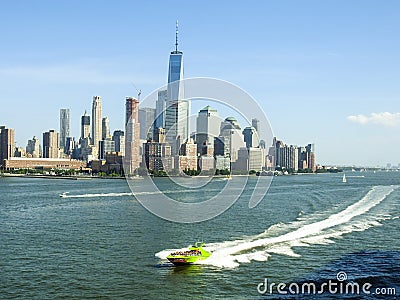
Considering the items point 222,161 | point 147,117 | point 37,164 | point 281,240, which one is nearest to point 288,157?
point 37,164

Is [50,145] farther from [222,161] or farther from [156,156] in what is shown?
[222,161]

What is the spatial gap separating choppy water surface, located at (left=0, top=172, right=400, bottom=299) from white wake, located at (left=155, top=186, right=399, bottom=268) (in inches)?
1.8

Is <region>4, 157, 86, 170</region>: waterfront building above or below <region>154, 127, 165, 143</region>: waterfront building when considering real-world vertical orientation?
below

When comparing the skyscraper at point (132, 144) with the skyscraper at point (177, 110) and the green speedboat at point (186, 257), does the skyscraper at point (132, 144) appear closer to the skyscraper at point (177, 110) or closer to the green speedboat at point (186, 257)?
the skyscraper at point (177, 110)

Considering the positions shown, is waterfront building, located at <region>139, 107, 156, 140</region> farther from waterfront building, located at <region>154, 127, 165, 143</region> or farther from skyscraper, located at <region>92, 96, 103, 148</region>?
skyscraper, located at <region>92, 96, 103, 148</region>

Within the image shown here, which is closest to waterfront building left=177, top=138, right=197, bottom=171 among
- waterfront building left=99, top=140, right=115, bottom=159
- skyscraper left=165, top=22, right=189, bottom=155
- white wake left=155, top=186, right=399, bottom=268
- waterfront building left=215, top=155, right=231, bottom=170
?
waterfront building left=215, top=155, right=231, bottom=170

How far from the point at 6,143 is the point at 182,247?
10858 centimetres

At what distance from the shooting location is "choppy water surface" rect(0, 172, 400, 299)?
46.8 feet

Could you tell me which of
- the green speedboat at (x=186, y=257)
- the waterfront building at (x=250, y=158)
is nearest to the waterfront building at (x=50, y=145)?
the waterfront building at (x=250, y=158)

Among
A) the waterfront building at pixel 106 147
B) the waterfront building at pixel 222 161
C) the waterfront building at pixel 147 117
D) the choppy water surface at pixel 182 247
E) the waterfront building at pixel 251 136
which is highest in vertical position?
the waterfront building at pixel 106 147

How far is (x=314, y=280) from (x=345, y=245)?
5.71 meters

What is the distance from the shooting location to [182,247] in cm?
1952

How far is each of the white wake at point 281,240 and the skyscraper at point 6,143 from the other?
10262 cm

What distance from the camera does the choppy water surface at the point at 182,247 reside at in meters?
14.2
